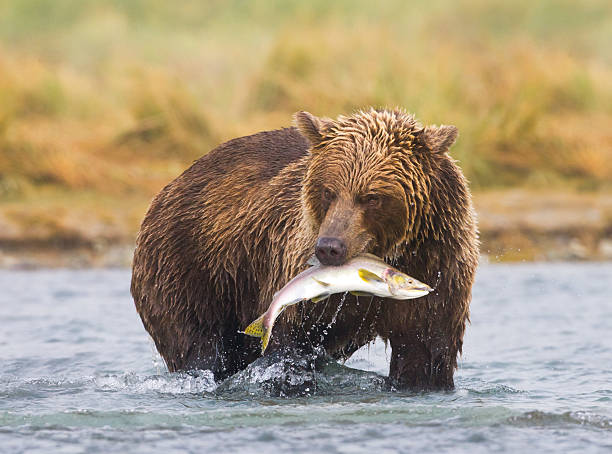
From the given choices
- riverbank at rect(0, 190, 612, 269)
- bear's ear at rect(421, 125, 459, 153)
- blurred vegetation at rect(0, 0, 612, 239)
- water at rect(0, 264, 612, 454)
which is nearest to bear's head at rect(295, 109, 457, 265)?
bear's ear at rect(421, 125, 459, 153)

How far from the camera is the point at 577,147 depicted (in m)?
17.9

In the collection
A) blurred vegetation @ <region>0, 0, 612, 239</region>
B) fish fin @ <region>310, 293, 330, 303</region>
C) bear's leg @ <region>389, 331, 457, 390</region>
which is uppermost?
blurred vegetation @ <region>0, 0, 612, 239</region>

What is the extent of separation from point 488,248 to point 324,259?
31.4 ft

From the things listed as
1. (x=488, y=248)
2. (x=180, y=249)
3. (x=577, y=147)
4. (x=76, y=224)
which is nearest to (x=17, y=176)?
(x=76, y=224)

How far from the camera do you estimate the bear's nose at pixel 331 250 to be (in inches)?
235

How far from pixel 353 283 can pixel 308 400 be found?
3.89 feet

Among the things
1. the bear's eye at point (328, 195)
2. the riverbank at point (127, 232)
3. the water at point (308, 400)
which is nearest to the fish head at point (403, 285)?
the bear's eye at point (328, 195)

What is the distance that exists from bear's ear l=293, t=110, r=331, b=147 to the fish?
77cm

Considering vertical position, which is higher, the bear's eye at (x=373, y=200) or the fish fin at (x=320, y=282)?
the bear's eye at (x=373, y=200)

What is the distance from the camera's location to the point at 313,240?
6.65 metres

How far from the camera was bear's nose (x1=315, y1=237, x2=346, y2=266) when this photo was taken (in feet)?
19.6

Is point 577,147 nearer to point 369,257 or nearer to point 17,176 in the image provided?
point 17,176

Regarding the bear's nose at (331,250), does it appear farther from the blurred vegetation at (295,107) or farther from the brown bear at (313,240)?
the blurred vegetation at (295,107)

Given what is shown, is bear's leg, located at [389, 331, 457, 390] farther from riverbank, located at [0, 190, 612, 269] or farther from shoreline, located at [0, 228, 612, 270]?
shoreline, located at [0, 228, 612, 270]
